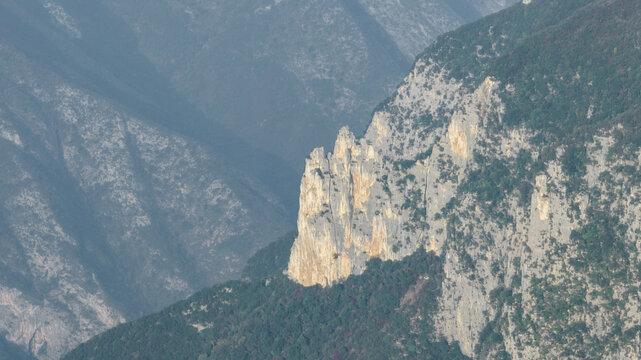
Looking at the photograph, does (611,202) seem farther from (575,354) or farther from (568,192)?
(575,354)

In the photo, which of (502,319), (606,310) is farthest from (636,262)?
(502,319)

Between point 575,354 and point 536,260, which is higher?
point 536,260

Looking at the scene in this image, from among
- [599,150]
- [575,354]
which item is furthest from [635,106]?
[575,354]

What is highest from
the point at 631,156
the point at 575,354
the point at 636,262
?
the point at 631,156

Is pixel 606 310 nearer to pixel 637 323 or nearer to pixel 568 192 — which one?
pixel 637 323

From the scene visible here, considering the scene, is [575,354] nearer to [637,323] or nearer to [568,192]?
[637,323]

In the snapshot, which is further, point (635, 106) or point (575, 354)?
point (635, 106)

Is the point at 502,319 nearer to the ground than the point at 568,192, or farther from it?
nearer to the ground

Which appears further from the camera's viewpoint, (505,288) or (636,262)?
(505,288)
